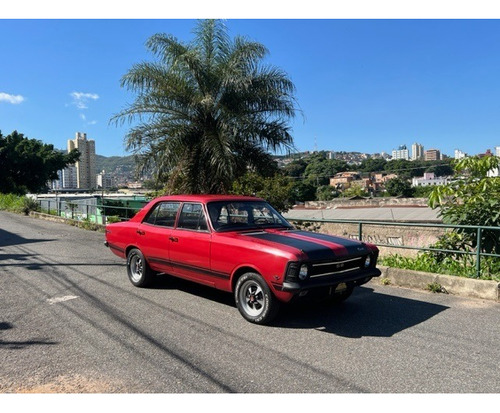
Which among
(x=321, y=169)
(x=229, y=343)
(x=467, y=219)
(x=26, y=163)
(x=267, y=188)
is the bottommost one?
(x=229, y=343)

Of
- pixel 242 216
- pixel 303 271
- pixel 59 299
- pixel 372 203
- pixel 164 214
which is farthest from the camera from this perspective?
pixel 372 203

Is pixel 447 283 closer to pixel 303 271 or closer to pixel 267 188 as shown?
pixel 303 271

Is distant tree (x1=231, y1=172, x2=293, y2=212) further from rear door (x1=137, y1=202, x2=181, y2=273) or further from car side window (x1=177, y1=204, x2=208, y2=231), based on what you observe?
car side window (x1=177, y1=204, x2=208, y2=231)

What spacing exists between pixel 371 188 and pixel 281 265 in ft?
287

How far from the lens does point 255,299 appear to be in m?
5.24

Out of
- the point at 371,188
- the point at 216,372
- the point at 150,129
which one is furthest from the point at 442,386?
the point at 371,188

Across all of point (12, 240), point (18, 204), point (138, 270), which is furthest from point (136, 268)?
point (18, 204)

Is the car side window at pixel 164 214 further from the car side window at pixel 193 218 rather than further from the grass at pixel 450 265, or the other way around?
the grass at pixel 450 265

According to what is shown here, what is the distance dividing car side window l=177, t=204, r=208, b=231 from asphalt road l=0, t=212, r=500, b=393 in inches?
43.3

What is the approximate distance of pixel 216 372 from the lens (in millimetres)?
3818

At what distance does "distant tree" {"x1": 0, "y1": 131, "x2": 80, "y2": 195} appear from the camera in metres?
43.7

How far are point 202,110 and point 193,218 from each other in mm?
7408

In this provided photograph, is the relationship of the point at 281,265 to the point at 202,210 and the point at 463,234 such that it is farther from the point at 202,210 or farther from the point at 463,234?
the point at 463,234

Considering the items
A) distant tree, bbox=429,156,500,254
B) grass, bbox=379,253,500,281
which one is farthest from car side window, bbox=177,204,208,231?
distant tree, bbox=429,156,500,254
